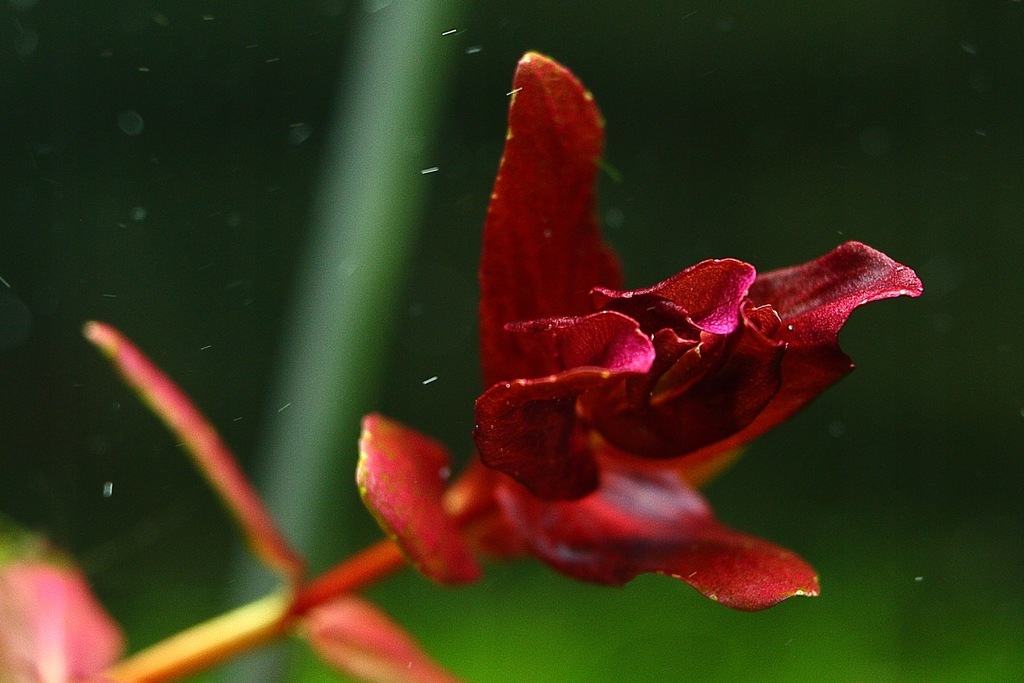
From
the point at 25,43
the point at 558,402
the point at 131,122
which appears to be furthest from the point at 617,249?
the point at 558,402

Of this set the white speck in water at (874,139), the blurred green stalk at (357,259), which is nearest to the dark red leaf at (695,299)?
the blurred green stalk at (357,259)

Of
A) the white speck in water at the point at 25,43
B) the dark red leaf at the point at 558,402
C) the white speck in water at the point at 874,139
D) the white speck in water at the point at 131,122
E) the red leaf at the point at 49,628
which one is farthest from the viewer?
the white speck in water at the point at 874,139

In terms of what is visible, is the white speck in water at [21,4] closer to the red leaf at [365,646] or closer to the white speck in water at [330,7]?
the white speck in water at [330,7]

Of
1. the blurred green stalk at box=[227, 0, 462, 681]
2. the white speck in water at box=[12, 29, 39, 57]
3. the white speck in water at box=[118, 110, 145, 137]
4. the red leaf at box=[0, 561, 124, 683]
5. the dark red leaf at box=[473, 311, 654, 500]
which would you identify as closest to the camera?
the dark red leaf at box=[473, 311, 654, 500]

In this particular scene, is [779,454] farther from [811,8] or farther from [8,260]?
[8,260]

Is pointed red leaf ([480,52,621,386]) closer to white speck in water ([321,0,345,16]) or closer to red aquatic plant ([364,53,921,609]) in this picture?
red aquatic plant ([364,53,921,609])

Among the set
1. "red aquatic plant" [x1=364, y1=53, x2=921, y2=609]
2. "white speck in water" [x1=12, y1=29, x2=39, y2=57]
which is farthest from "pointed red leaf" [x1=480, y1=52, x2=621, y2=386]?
"white speck in water" [x1=12, y1=29, x2=39, y2=57]
